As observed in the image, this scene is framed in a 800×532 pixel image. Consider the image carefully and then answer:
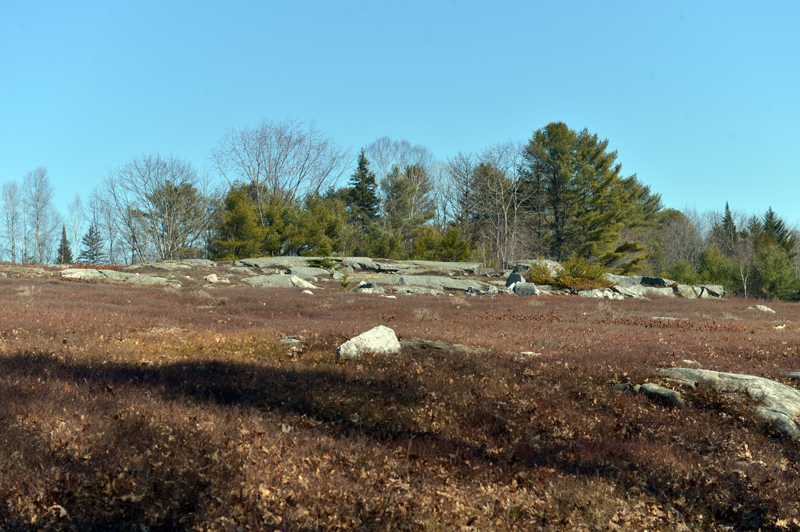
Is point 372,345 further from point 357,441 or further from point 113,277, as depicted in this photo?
point 113,277

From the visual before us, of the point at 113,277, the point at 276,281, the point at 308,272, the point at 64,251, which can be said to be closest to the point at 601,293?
the point at 276,281

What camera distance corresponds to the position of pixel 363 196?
67062mm

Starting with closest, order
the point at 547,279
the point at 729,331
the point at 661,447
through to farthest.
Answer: the point at 661,447 → the point at 729,331 → the point at 547,279

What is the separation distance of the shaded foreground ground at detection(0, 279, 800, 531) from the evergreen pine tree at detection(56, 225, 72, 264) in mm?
79385

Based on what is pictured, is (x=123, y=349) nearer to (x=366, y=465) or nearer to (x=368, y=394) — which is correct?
(x=368, y=394)

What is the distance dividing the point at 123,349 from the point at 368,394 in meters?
4.89

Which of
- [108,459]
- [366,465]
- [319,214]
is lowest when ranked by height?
[366,465]

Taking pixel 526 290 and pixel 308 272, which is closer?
pixel 526 290

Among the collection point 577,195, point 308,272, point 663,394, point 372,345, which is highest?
point 577,195

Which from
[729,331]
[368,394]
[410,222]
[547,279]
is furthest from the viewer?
[410,222]

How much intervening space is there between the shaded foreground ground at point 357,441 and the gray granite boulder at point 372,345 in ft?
1.23

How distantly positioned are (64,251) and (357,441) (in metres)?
88.6

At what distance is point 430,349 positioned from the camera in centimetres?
1137

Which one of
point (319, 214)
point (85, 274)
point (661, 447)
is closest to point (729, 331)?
point (661, 447)
